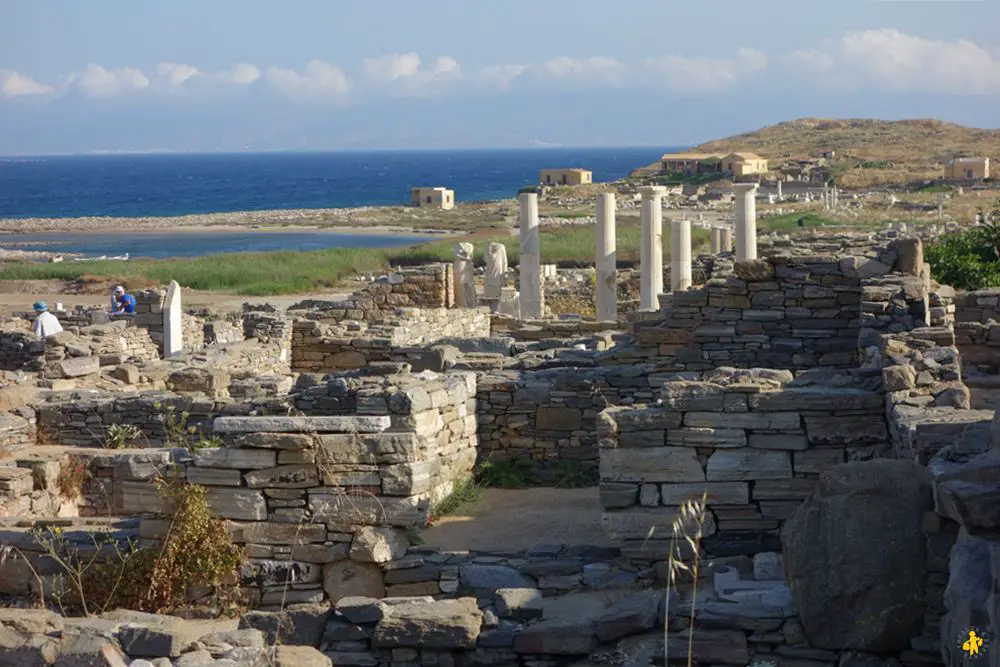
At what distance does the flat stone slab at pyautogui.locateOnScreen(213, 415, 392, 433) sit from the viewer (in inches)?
344

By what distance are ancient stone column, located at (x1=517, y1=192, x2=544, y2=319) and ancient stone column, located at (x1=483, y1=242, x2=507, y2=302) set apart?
127 cm

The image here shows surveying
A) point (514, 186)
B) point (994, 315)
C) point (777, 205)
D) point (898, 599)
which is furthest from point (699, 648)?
point (514, 186)

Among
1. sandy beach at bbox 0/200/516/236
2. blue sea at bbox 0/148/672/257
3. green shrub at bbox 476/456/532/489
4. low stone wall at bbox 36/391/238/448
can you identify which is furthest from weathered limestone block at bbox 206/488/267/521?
sandy beach at bbox 0/200/516/236

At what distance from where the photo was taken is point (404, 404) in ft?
32.6

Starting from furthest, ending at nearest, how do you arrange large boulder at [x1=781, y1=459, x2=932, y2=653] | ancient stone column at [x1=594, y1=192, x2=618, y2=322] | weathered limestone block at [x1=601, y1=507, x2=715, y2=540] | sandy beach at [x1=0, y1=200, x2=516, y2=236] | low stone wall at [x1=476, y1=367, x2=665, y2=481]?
1. sandy beach at [x1=0, y1=200, x2=516, y2=236]
2. ancient stone column at [x1=594, y1=192, x2=618, y2=322]
3. low stone wall at [x1=476, y1=367, x2=665, y2=481]
4. weathered limestone block at [x1=601, y1=507, x2=715, y2=540]
5. large boulder at [x1=781, y1=459, x2=932, y2=653]

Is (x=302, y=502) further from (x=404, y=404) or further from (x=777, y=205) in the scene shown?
(x=777, y=205)

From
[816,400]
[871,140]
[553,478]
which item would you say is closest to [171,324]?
[553,478]

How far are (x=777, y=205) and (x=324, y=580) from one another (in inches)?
2538

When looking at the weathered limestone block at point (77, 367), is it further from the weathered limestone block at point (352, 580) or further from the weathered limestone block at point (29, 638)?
the weathered limestone block at point (29, 638)

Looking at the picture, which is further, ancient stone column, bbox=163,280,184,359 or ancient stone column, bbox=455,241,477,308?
ancient stone column, bbox=455,241,477,308

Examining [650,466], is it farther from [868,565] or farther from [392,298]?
[392,298]

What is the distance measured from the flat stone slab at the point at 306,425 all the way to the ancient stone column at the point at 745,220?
60.5 ft

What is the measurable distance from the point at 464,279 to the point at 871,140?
114 metres

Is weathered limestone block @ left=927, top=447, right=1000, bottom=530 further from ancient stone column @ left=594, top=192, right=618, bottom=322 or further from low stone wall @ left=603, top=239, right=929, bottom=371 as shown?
ancient stone column @ left=594, top=192, right=618, bottom=322
